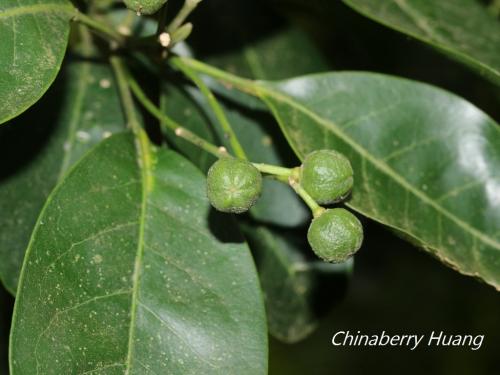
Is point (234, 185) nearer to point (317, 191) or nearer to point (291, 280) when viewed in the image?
point (317, 191)

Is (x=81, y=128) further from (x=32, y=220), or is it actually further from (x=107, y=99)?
(x=32, y=220)

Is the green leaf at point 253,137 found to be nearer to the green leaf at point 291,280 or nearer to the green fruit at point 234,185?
the green leaf at point 291,280

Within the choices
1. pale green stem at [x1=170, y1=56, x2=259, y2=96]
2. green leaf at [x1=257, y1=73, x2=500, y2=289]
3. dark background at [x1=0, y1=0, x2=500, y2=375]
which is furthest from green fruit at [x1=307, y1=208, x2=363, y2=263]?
dark background at [x1=0, y1=0, x2=500, y2=375]

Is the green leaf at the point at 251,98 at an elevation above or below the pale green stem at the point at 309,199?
below

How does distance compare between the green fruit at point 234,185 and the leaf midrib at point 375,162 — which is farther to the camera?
the leaf midrib at point 375,162

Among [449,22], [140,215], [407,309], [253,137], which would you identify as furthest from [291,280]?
[407,309]

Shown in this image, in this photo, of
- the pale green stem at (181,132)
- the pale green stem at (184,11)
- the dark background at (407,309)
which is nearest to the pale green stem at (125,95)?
the pale green stem at (181,132)
